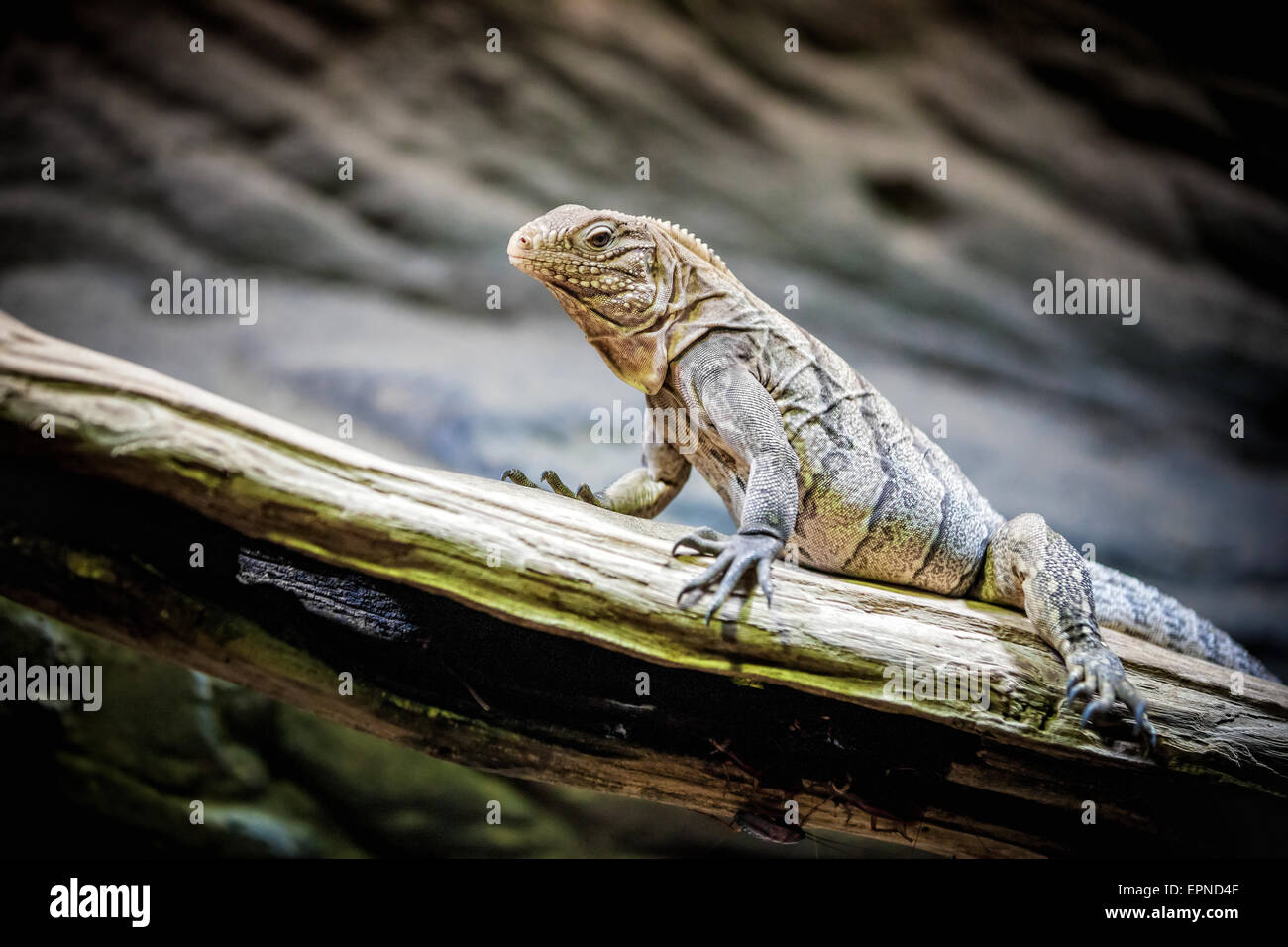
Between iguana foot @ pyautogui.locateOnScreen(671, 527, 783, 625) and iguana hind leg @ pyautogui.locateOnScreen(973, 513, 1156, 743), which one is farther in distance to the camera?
iguana hind leg @ pyautogui.locateOnScreen(973, 513, 1156, 743)

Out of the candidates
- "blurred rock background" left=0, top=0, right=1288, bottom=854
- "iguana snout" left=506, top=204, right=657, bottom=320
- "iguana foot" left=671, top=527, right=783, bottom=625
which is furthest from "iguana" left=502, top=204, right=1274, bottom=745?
"blurred rock background" left=0, top=0, right=1288, bottom=854

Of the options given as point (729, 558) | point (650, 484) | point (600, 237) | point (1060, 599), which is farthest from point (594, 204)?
point (1060, 599)

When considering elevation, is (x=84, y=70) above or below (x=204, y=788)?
above

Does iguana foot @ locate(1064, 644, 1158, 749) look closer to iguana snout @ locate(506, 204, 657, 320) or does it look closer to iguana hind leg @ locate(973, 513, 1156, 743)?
iguana hind leg @ locate(973, 513, 1156, 743)

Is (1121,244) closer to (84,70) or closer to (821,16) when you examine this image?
(821,16)

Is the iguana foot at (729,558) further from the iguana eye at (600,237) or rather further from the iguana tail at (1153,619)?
the iguana tail at (1153,619)

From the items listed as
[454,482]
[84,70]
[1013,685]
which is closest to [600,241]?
[454,482]

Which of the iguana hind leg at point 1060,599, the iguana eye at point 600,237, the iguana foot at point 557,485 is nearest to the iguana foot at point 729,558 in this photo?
the iguana foot at point 557,485

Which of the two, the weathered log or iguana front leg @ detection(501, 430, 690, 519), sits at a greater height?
iguana front leg @ detection(501, 430, 690, 519)

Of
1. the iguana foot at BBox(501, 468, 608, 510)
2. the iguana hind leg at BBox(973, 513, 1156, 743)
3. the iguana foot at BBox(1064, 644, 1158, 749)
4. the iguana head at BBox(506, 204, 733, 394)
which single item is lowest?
the iguana foot at BBox(1064, 644, 1158, 749)
